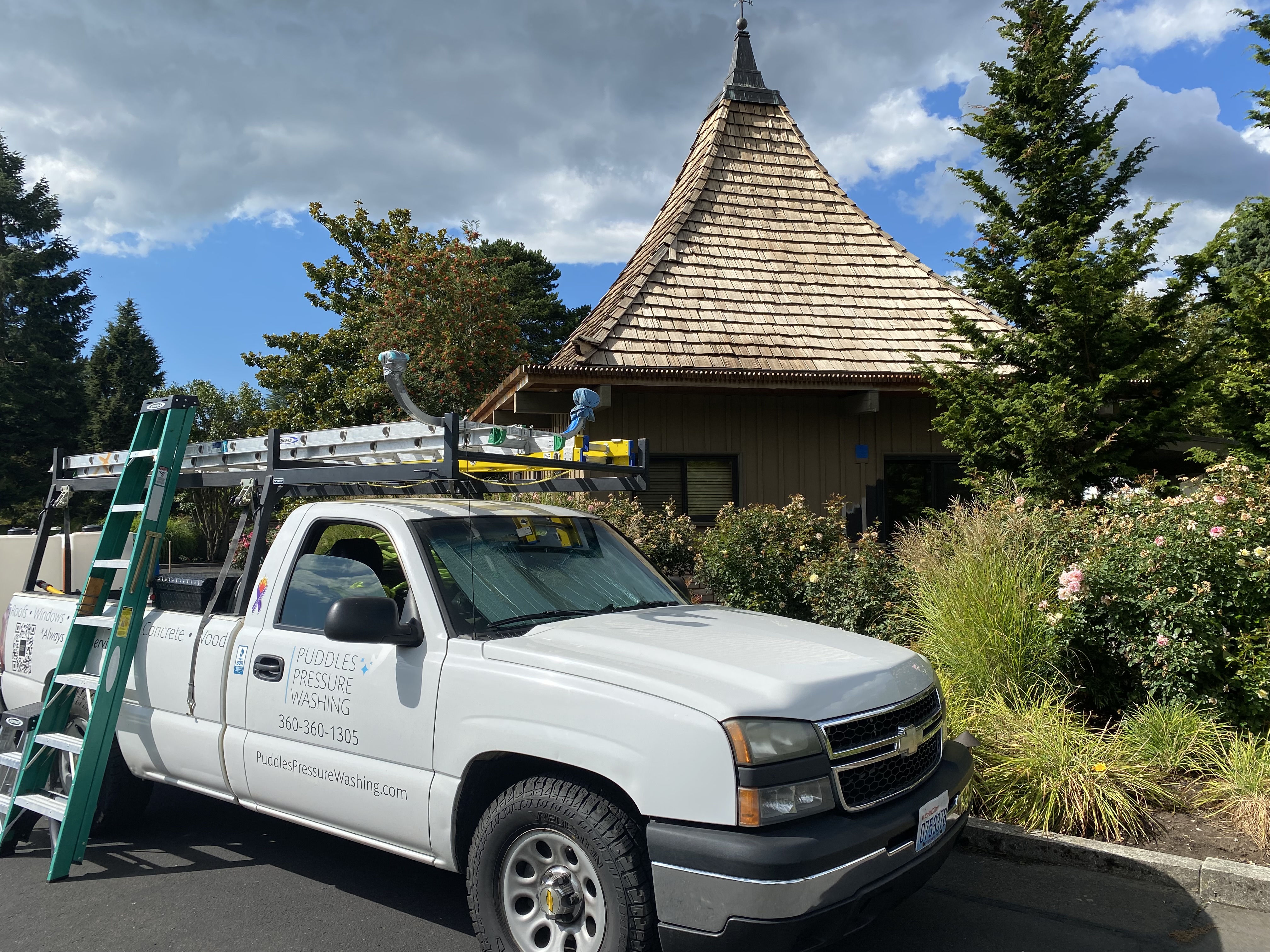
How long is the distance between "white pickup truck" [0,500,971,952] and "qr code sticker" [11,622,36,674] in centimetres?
108

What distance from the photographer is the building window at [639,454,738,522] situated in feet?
37.9

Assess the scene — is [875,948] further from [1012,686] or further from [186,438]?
[186,438]

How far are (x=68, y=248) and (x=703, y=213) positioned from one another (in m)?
40.0

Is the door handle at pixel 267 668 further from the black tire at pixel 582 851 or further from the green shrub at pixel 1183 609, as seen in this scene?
the green shrub at pixel 1183 609

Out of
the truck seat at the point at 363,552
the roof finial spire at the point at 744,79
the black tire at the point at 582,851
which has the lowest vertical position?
the black tire at the point at 582,851

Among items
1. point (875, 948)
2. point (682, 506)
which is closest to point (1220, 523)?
point (875, 948)

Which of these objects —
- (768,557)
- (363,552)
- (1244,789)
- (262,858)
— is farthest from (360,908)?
(768,557)

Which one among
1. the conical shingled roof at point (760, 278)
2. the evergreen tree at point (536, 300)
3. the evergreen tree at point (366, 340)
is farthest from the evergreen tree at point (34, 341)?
the conical shingled roof at point (760, 278)

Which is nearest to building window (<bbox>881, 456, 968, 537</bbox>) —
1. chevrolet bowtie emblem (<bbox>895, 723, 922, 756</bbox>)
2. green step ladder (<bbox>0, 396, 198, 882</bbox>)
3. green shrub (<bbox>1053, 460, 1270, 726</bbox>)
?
green shrub (<bbox>1053, 460, 1270, 726</bbox>)

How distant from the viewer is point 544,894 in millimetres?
3230

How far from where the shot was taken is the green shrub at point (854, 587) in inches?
283

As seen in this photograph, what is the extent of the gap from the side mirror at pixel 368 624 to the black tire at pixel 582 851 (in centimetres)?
74

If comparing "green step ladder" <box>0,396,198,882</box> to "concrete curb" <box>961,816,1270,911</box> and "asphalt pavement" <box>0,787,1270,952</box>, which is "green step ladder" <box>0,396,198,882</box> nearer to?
"asphalt pavement" <box>0,787,1270,952</box>

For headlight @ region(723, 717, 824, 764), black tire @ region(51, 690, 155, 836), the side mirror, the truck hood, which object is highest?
the side mirror
